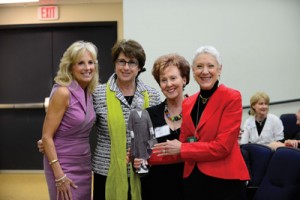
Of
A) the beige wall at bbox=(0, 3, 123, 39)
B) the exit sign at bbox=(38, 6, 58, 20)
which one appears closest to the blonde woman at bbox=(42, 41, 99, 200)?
the beige wall at bbox=(0, 3, 123, 39)

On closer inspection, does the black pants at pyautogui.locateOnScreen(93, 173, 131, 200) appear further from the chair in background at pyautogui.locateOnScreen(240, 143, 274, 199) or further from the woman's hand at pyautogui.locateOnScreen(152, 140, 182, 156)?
the chair in background at pyautogui.locateOnScreen(240, 143, 274, 199)

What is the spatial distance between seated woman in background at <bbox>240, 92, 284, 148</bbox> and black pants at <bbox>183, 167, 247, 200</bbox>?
9.03ft

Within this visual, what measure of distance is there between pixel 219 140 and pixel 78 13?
481cm

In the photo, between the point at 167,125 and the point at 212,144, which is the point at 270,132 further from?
the point at 212,144

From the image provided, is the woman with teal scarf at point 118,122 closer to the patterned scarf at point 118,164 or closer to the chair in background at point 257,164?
the patterned scarf at point 118,164

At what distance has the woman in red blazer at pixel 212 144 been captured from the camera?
5.51 feet

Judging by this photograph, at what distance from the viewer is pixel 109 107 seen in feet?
7.10

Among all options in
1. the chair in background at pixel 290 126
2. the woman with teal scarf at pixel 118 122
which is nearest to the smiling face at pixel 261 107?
the chair in background at pixel 290 126

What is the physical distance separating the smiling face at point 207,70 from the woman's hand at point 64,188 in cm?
97

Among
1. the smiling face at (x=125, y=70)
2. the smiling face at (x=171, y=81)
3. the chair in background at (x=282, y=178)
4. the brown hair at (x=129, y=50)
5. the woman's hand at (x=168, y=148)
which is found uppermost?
the brown hair at (x=129, y=50)

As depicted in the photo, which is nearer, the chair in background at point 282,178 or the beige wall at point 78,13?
the chair in background at point 282,178

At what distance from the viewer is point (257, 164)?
311 cm

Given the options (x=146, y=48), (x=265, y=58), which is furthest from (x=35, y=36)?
(x=265, y=58)

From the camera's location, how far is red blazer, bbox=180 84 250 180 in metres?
1.67
